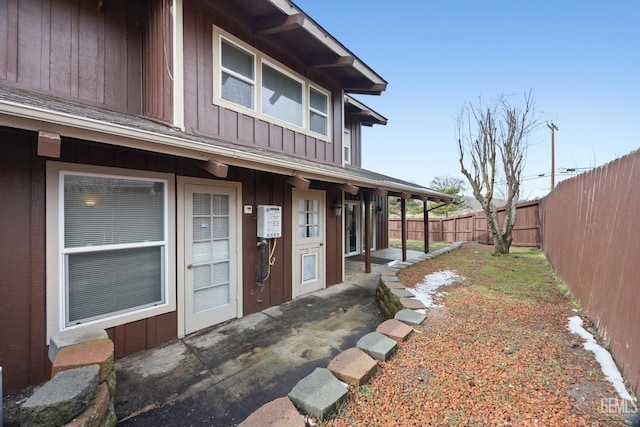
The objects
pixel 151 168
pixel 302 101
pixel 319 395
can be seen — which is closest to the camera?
pixel 319 395

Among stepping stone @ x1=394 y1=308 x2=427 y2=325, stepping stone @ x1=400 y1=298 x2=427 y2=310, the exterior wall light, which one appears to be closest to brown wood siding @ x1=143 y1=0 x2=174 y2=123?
the exterior wall light

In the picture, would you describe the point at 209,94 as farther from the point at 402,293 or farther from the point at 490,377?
the point at 490,377

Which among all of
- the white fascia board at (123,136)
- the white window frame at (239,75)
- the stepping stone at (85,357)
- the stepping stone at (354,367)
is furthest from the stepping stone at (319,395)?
the white window frame at (239,75)

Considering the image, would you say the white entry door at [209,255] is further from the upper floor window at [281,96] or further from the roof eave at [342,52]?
the roof eave at [342,52]

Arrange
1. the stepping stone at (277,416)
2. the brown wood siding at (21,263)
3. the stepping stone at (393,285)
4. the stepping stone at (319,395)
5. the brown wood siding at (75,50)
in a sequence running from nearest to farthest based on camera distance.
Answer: the stepping stone at (277,416)
the stepping stone at (319,395)
the brown wood siding at (21,263)
the brown wood siding at (75,50)
the stepping stone at (393,285)

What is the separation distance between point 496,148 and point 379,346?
896 cm

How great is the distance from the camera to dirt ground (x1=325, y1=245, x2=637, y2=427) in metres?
1.85

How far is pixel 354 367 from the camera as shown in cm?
235

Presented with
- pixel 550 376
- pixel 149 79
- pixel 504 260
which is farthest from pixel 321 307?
pixel 504 260

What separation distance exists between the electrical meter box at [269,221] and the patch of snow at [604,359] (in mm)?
3947

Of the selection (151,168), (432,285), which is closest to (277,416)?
(151,168)

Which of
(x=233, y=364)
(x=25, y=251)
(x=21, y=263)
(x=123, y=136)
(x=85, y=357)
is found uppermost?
(x=123, y=136)

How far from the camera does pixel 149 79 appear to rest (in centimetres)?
389

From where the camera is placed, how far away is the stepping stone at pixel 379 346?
8.46 feet
